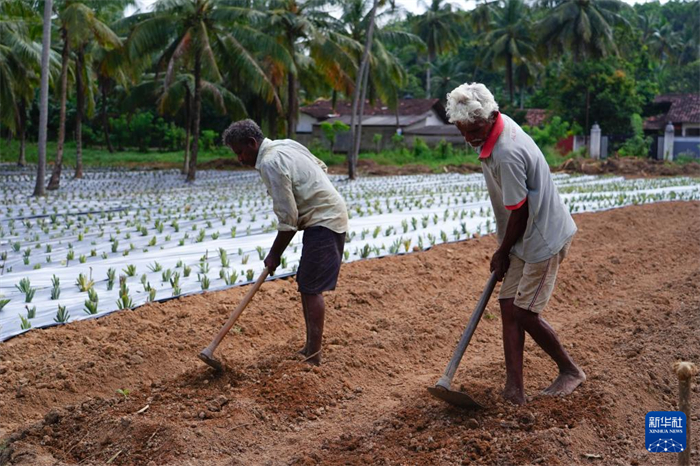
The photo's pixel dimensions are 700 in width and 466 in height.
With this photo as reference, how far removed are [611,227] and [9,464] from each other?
30.2 ft

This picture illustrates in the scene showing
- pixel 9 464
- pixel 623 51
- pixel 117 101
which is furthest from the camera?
pixel 623 51

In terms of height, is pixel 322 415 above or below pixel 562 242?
below

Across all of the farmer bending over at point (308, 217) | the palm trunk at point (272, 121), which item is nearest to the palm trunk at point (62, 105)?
the palm trunk at point (272, 121)

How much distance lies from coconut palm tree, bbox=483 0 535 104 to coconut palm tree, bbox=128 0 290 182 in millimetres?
23694

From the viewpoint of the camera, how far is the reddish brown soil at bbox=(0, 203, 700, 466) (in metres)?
3.68

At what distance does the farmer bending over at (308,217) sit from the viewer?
185 inches

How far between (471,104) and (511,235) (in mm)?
684

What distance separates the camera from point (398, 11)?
27.3 m

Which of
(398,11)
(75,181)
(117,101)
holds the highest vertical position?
(398,11)

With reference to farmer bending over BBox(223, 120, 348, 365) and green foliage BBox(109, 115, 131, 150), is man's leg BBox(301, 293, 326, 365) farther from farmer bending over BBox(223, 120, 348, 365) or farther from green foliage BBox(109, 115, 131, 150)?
green foliage BBox(109, 115, 131, 150)

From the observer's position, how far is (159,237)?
33.5ft

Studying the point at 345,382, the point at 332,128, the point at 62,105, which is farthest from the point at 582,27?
the point at 345,382

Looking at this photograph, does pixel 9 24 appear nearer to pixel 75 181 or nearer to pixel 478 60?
pixel 75 181

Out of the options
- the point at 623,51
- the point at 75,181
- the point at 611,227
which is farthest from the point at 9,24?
the point at 623,51
